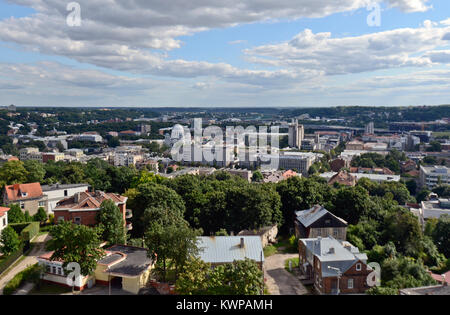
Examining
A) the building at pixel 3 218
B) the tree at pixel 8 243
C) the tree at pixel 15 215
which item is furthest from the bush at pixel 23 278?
the tree at pixel 15 215

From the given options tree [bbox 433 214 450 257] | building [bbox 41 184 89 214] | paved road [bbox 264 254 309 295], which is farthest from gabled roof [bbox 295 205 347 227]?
building [bbox 41 184 89 214]

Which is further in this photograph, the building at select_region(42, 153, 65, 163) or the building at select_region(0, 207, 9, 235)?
the building at select_region(42, 153, 65, 163)

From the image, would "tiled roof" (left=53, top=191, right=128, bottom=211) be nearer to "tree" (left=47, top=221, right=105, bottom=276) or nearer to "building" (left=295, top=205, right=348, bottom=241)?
"tree" (left=47, top=221, right=105, bottom=276)

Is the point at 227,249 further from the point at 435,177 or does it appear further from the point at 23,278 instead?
the point at 435,177

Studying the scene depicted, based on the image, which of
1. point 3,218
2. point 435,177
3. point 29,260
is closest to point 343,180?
point 435,177

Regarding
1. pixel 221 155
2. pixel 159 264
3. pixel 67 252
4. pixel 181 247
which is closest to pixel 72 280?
pixel 67 252
